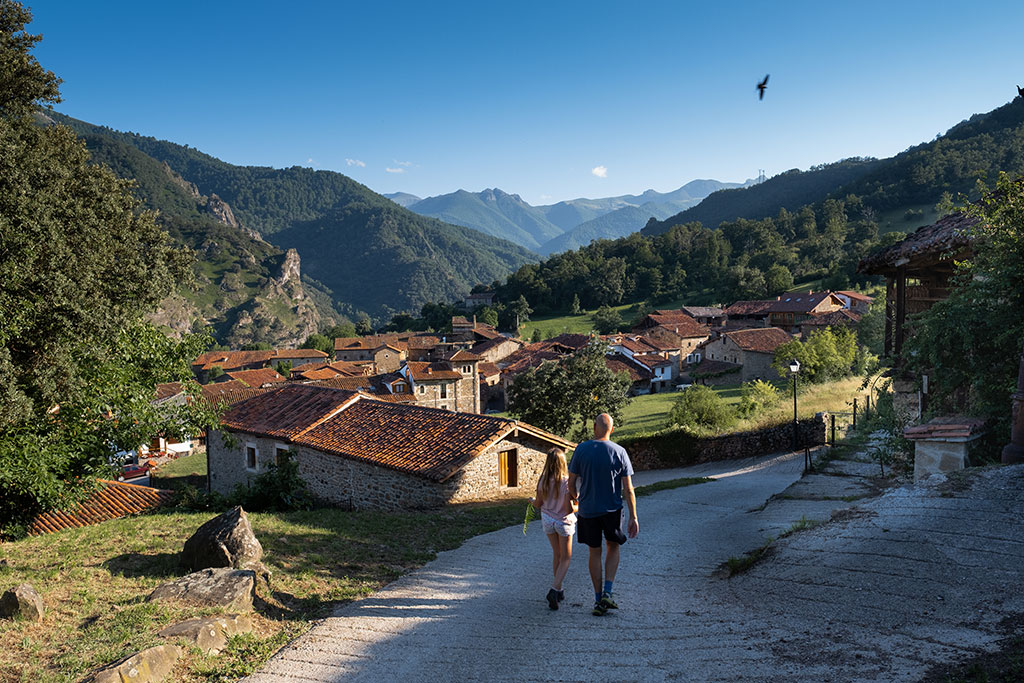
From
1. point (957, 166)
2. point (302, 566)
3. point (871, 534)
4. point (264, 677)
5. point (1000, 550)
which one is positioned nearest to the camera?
point (264, 677)

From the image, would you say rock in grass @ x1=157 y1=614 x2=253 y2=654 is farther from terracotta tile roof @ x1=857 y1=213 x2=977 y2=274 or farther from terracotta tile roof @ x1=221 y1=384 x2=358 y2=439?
terracotta tile roof @ x1=221 y1=384 x2=358 y2=439

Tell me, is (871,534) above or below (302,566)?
above

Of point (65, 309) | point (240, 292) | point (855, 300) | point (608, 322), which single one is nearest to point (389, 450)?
point (65, 309)

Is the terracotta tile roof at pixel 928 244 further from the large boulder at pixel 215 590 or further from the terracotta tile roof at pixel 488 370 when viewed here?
the terracotta tile roof at pixel 488 370

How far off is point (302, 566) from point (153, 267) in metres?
8.70

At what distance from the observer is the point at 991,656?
4141 mm

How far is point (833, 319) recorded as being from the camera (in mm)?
63000

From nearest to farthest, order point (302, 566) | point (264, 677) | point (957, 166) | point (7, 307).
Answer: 1. point (264, 677)
2. point (302, 566)
3. point (7, 307)
4. point (957, 166)

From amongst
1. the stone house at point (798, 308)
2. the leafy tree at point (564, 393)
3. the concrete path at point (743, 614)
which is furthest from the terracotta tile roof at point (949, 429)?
the stone house at point (798, 308)

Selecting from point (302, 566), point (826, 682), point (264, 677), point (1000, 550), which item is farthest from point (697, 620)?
point (302, 566)

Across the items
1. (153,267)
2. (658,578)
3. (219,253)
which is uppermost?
(219,253)

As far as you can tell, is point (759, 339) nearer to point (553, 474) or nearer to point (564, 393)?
point (564, 393)

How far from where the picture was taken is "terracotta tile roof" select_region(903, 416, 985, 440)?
29.1 feet

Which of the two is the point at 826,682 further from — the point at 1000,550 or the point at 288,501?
the point at 288,501
